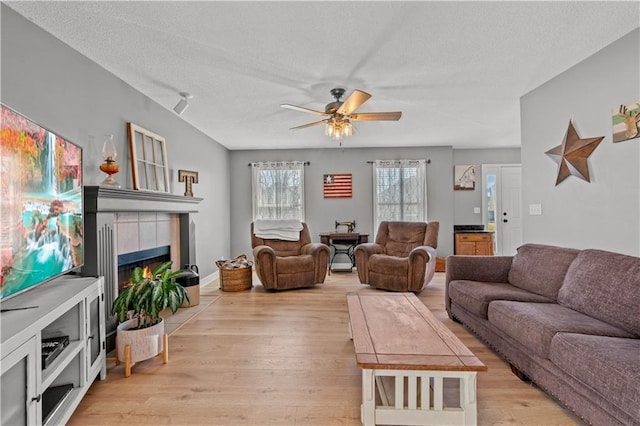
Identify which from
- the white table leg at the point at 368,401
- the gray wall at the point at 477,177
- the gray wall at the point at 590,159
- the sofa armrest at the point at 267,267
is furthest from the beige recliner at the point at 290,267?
the gray wall at the point at 477,177

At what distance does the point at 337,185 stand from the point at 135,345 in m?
4.28

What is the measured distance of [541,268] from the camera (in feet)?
8.21

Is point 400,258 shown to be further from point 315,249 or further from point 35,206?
point 35,206

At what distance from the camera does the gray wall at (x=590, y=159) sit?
7.19 ft

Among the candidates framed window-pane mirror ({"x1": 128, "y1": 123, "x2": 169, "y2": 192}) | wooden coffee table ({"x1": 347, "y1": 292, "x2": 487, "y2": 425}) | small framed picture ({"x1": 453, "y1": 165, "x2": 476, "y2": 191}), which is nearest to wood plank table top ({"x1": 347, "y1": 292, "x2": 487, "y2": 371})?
wooden coffee table ({"x1": 347, "y1": 292, "x2": 487, "y2": 425})

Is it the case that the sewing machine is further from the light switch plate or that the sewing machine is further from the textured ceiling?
the light switch plate

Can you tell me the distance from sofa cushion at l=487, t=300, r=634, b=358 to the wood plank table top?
0.50 m

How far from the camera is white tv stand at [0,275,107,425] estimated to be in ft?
3.68

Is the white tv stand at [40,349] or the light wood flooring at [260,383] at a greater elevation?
the white tv stand at [40,349]

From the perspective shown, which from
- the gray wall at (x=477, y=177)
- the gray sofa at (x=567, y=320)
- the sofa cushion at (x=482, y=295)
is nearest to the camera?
the gray sofa at (x=567, y=320)

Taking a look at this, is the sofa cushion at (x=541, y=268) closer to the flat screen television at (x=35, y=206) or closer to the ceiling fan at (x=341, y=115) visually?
the ceiling fan at (x=341, y=115)

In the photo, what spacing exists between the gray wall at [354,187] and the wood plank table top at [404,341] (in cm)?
358

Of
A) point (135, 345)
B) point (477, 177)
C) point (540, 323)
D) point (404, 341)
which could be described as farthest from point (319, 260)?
point (477, 177)

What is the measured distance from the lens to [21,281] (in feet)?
4.48
